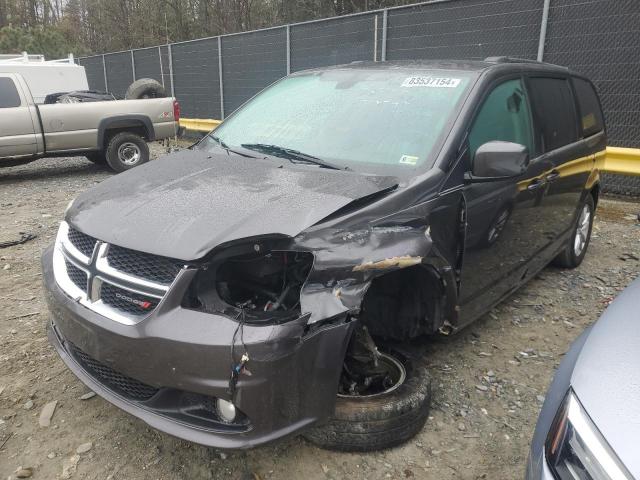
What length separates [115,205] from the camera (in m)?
2.40

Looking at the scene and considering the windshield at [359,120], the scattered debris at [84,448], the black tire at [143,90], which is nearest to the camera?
the scattered debris at [84,448]

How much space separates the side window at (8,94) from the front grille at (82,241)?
24.8ft

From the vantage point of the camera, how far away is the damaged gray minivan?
76.2 inches

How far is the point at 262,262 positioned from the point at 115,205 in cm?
80

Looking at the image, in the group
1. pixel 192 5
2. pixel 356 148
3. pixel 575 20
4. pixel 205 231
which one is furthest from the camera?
pixel 192 5

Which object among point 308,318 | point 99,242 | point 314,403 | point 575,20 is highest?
point 575,20

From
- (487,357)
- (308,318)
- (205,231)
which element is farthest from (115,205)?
(487,357)

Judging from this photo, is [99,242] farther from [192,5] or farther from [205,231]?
[192,5]

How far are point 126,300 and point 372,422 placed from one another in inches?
47.2

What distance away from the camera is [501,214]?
3.06 meters

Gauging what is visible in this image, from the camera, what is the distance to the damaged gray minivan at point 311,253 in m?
1.93

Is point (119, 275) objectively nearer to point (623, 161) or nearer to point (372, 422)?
point (372, 422)

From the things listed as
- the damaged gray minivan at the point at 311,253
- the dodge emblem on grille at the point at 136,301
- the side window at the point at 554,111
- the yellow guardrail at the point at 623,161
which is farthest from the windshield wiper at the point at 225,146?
the yellow guardrail at the point at 623,161

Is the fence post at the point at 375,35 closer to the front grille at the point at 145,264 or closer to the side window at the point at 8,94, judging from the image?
the side window at the point at 8,94
